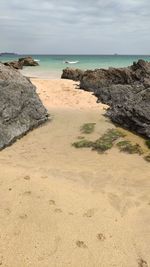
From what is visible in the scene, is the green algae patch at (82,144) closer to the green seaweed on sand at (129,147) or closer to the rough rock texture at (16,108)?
the green seaweed on sand at (129,147)

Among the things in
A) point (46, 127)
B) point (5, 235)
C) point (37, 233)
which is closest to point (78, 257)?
point (37, 233)

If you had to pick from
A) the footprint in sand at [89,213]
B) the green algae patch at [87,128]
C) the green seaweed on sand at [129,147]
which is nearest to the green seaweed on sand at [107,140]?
the green seaweed on sand at [129,147]

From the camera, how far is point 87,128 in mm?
9070

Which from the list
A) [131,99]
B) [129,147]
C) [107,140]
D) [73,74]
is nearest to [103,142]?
[107,140]

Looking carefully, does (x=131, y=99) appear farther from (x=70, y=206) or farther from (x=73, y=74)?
(x=73, y=74)

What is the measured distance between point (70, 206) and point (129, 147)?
2.75 meters

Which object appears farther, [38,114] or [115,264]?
[38,114]

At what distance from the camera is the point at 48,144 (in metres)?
8.32

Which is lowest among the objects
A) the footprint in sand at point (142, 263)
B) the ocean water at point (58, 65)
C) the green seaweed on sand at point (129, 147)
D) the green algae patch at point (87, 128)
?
the ocean water at point (58, 65)

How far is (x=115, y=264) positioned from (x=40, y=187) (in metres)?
2.13

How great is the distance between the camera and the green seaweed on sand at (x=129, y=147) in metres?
7.74

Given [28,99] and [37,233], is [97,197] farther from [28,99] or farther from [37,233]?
[28,99]

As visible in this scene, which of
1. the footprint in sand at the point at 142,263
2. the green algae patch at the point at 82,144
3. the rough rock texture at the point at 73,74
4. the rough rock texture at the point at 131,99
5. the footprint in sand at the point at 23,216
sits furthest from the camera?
the rough rock texture at the point at 73,74

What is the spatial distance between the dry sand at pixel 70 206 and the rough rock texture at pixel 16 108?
300mm
